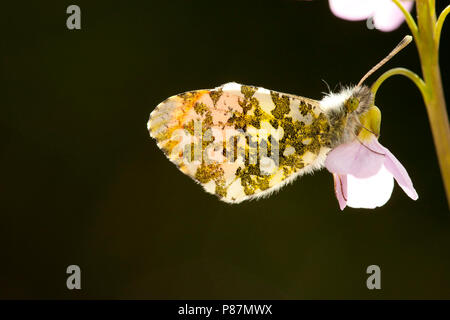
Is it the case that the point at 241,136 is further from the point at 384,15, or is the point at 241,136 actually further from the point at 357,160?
the point at 384,15

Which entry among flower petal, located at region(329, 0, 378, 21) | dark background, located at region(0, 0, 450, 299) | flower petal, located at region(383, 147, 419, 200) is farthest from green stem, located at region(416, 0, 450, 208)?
dark background, located at region(0, 0, 450, 299)

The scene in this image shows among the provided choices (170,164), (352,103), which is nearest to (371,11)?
(352,103)

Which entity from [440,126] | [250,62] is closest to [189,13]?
[250,62]

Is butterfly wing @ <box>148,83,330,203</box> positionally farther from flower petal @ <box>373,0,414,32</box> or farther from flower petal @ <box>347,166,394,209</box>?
flower petal @ <box>373,0,414,32</box>

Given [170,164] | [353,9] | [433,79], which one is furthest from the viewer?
[170,164]

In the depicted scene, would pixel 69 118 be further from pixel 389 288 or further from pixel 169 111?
pixel 169 111

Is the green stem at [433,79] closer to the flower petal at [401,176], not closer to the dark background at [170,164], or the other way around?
the flower petal at [401,176]
